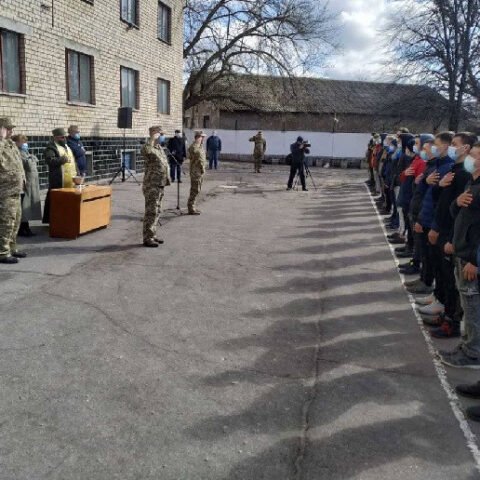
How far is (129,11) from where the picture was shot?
741 inches

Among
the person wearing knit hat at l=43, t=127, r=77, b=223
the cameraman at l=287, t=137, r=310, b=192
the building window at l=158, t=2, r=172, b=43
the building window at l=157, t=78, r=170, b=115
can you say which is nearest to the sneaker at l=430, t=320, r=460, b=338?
the person wearing knit hat at l=43, t=127, r=77, b=223

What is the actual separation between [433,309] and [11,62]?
10806mm

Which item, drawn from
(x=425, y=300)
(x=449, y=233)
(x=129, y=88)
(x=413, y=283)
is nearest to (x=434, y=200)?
(x=449, y=233)

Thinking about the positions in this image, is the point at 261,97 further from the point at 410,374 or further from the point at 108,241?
the point at 410,374

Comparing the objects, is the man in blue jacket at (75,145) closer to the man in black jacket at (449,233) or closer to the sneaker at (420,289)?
the sneaker at (420,289)

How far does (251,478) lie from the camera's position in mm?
3072

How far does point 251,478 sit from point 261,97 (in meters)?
37.5

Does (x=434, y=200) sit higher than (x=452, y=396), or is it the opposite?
(x=434, y=200)

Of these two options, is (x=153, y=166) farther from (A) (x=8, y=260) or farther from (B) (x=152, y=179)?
(A) (x=8, y=260)

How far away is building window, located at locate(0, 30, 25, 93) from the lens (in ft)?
39.2

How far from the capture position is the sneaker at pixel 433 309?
6048mm

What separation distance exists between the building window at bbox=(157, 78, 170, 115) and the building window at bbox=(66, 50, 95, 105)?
6495 millimetres

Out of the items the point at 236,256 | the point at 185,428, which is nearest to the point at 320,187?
the point at 236,256

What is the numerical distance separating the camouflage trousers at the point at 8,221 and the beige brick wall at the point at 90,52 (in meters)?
→ 5.26
